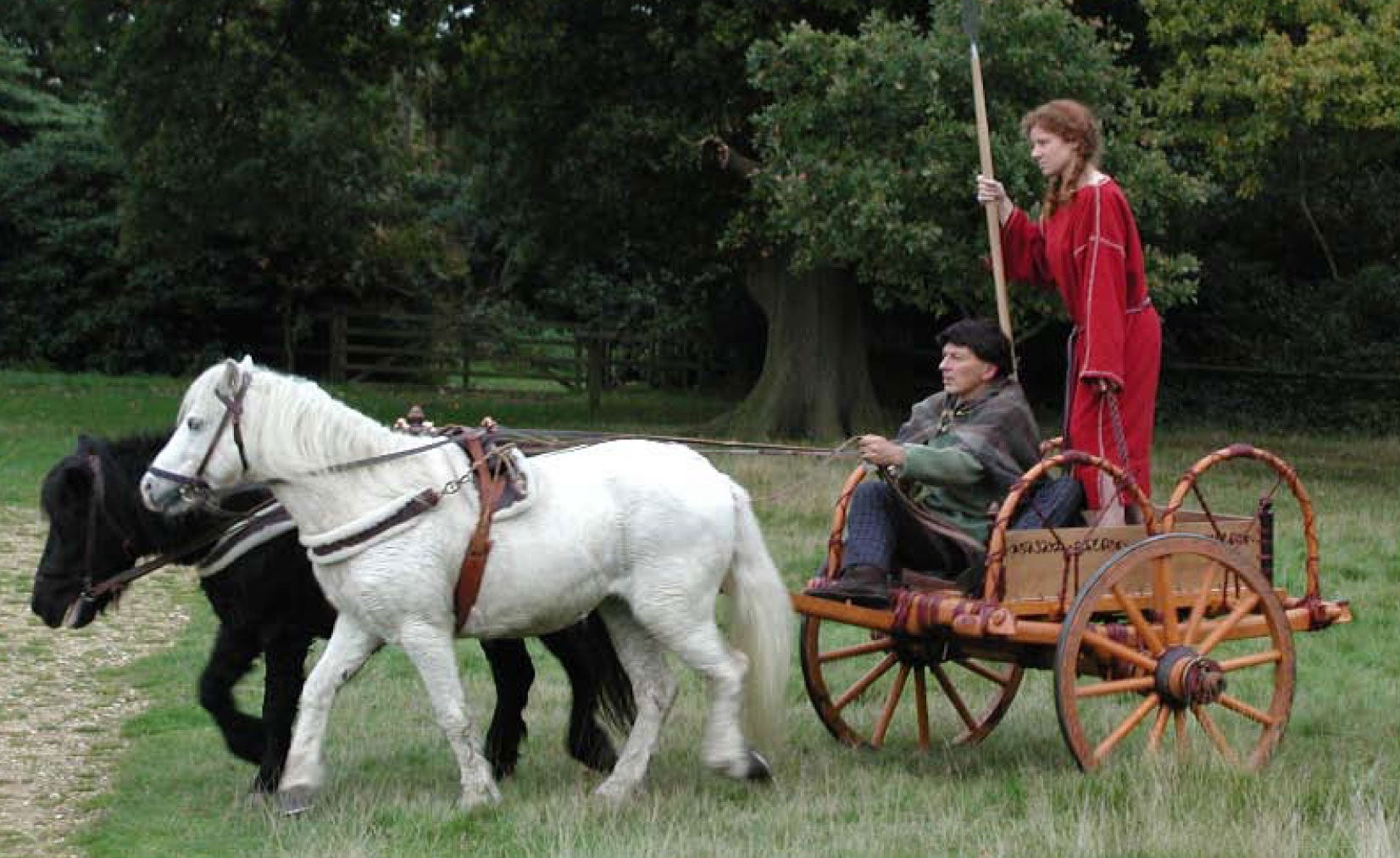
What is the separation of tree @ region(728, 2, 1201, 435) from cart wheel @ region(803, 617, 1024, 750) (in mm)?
7924

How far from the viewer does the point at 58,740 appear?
7773 millimetres

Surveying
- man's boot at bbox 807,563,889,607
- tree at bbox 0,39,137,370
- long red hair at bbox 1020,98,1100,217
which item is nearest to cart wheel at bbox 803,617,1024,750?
man's boot at bbox 807,563,889,607

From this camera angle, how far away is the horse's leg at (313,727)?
6.10m

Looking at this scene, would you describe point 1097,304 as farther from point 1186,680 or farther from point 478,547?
point 478,547

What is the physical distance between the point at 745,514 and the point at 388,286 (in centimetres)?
2715

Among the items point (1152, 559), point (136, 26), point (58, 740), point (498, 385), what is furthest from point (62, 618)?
point (498, 385)

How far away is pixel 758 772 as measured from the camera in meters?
6.43

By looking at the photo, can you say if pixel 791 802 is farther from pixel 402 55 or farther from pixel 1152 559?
pixel 402 55

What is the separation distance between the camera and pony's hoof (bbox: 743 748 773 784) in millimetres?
6398

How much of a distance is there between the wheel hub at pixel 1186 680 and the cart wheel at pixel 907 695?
0.77 meters

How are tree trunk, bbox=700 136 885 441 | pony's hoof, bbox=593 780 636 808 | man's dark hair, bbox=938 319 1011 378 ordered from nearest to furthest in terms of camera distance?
pony's hoof, bbox=593 780 636 808 → man's dark hair, bbox=938 319 1011 378 → tree trunk, bbox=700 136 885 441

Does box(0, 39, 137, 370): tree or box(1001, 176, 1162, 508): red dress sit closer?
box(1001, 176, 1162, 508): red dress

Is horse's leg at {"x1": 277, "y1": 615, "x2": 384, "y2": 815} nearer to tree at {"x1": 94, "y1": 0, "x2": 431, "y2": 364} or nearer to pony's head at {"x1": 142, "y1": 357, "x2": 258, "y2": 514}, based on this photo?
pony's head at {"x1": 142, "y1": 357, "x2": 258, "y2": 514}

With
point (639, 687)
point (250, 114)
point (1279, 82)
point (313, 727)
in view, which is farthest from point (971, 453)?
point (250, 114)
